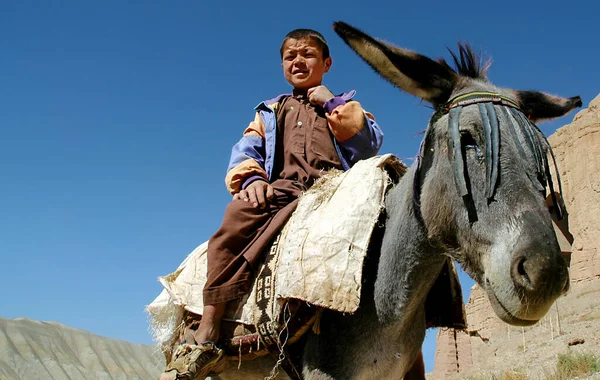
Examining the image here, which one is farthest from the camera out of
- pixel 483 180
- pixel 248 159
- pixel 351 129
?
pixel 248 159

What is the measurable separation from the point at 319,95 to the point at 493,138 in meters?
1.69

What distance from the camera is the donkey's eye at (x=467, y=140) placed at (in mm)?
2443

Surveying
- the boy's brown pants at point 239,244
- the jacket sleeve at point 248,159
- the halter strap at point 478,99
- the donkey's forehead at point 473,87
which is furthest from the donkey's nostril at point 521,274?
the jacket sleeve at point 248,159

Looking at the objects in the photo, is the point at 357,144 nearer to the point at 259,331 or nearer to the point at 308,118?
the point at 308,118

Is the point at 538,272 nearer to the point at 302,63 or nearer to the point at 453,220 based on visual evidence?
the point at 453,220

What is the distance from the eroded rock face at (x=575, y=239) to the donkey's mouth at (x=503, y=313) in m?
35.1

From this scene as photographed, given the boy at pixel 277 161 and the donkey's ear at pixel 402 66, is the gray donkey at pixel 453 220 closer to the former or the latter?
the donkey's ear at pixel 402 66

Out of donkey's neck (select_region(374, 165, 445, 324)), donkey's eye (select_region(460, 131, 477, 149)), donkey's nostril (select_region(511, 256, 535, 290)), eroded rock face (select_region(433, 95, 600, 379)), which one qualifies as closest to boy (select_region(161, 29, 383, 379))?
donkey's neck (select_region(374, 165, 445, 324))

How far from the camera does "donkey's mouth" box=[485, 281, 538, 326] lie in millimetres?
2158

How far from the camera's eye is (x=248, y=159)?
3.90 meters

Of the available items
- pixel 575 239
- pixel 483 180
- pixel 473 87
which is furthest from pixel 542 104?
pixel 575 239

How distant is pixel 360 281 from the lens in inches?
113

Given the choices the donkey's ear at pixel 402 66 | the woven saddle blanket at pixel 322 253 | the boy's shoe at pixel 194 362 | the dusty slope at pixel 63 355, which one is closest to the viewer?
the donkey's ear at pixel 402 66

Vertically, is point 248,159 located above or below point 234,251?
above
